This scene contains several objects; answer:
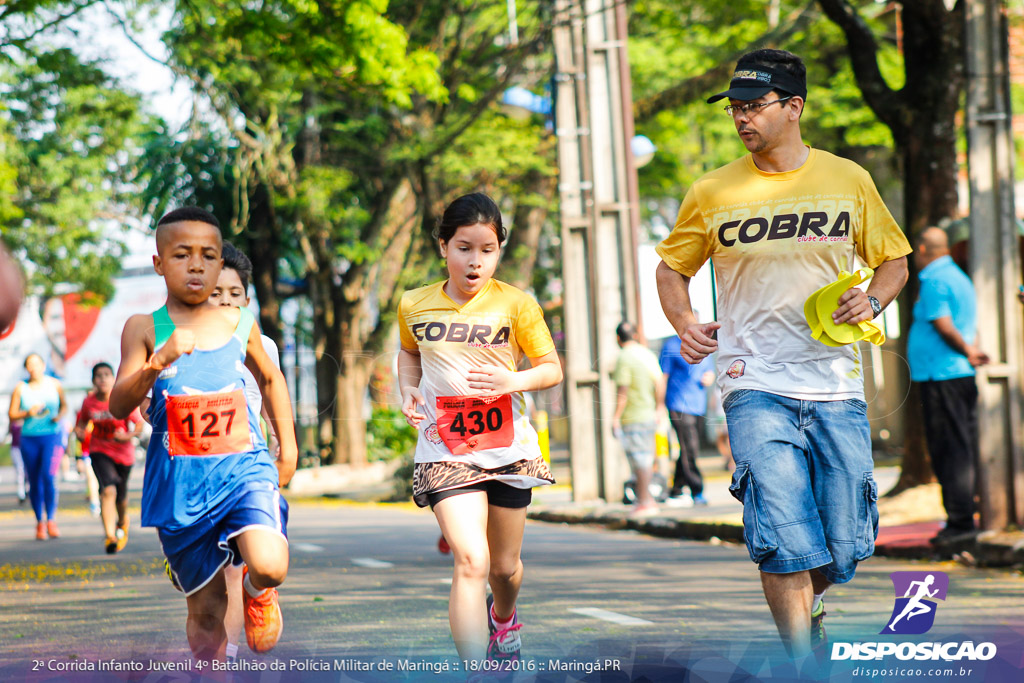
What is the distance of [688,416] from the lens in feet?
45.7

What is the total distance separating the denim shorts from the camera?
13.0 m

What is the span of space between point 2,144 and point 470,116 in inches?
313

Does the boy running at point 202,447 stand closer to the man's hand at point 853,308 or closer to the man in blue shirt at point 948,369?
the man's hand at point 853,308

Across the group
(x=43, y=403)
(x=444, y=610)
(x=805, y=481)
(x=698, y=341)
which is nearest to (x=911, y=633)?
(x=805, y=481)

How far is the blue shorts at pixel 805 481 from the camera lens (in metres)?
4.32

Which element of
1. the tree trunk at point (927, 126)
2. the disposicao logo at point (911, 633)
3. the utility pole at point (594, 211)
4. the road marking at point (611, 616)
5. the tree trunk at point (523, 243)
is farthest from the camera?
the tree trunk at point (523, 243)

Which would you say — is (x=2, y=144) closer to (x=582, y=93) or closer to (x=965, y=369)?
(x=582, y=93)

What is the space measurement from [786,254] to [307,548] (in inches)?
310

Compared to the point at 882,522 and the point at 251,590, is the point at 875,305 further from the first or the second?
the point at 882,522

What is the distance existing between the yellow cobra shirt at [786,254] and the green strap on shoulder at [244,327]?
1.65 meters

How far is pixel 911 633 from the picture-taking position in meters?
4.96

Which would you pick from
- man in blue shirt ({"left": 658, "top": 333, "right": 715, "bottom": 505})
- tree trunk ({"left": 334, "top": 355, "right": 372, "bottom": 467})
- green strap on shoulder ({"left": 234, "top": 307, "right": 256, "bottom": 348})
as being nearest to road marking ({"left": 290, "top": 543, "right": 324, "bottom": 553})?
man in blue shirt ({"left": 658, "top": 333, "right": 715, "bottom": 505})

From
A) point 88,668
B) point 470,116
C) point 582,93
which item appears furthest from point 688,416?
point 88,668

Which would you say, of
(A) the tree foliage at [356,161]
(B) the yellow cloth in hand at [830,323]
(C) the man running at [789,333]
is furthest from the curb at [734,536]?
(A) the tree foliage at [356,161]
